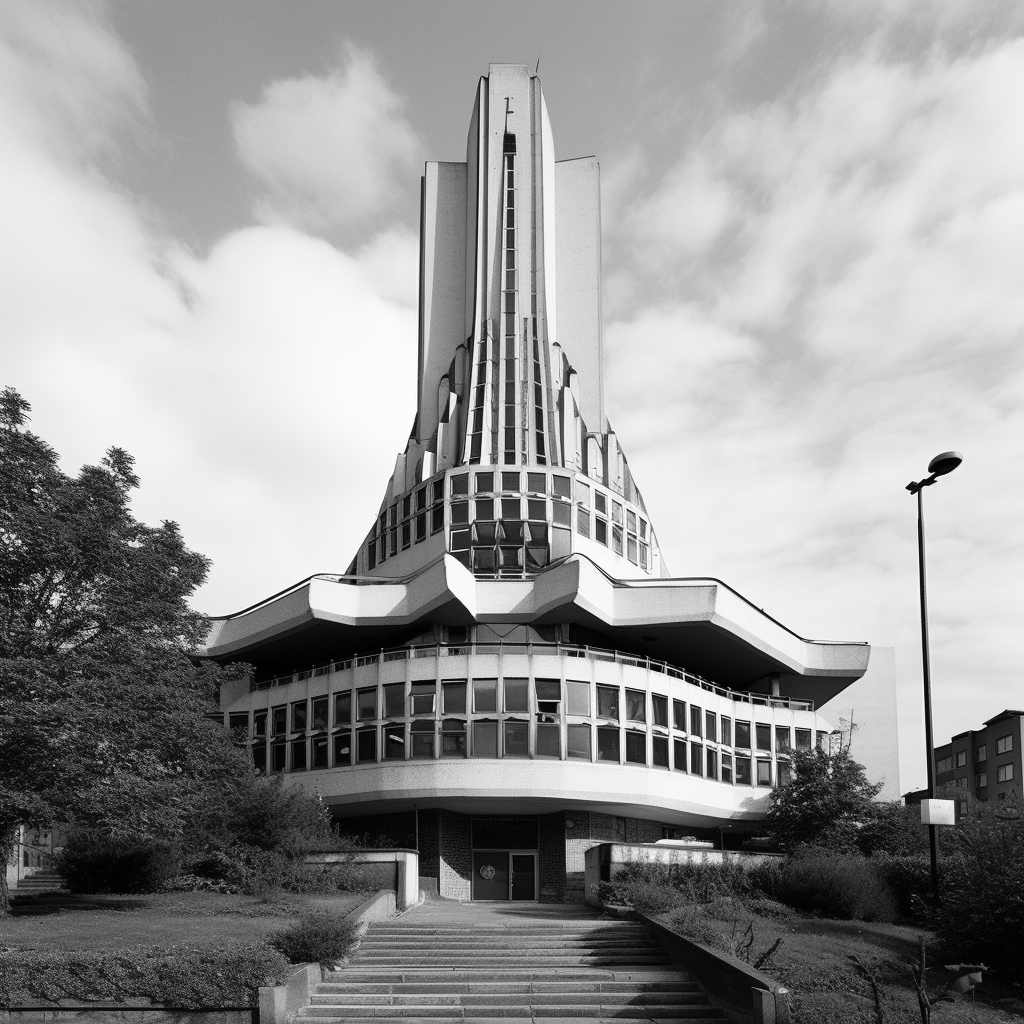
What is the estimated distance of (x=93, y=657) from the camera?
78.6ft

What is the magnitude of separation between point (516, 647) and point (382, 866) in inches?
461

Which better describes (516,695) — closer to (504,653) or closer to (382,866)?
(504,653)

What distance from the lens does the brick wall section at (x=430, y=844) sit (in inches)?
1522

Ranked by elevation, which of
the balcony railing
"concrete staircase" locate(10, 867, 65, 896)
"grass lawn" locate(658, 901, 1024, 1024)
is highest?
the balcony railing

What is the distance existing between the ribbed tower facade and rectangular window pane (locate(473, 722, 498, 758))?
7661mm

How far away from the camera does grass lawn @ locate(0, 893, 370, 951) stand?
62.8ft

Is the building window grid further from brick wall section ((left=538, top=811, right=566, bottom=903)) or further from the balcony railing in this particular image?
brick wall section ((left=538, top=811, right=566, bottom=903))

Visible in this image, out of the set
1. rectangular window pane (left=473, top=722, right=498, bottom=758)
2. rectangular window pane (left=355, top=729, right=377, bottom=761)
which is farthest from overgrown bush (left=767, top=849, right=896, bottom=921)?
rectangular window pane (left=355, top=729, right=377, bottom=761)

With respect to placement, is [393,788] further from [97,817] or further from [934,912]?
[934,912]

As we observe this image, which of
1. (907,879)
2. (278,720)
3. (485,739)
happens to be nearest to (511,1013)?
(907,879)

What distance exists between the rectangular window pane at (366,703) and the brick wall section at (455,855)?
13.7 feet

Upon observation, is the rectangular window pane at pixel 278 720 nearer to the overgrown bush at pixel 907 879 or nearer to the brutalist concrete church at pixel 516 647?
the brutalist concrete church at pixel 516 647

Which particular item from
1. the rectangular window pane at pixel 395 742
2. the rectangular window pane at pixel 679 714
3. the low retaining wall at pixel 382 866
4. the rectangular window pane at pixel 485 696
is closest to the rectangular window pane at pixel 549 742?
the rectangular window pane at pixel 485 696

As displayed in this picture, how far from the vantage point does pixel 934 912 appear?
22.2 meters
